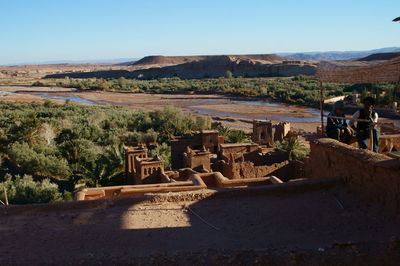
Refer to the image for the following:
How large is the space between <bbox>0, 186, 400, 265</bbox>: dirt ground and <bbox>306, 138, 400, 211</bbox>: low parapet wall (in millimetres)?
203

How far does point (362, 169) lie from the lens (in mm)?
6047

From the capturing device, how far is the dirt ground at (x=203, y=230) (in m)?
4.36

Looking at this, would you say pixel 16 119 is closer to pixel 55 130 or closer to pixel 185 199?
pixel 55 130

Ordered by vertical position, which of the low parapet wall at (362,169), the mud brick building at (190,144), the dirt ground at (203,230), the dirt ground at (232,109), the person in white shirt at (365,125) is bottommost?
the dirt ground at (232,109)

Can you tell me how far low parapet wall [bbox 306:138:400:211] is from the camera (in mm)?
5441

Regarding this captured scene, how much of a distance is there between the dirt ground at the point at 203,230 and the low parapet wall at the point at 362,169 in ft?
0.67

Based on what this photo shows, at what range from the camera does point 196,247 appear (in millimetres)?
4645

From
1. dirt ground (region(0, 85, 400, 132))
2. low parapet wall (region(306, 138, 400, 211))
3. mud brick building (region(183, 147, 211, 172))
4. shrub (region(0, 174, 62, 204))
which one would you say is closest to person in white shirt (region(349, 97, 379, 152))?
low parapet wall (region(306, 138, 400, 211))

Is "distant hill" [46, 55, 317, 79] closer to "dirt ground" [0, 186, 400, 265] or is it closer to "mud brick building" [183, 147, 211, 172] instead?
"mud brick building" [183, 147, 211, 172]

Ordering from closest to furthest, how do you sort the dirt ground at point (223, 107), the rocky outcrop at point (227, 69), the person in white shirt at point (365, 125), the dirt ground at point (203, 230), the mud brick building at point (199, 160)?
the dirt ground at point (203, 230) → the person in white shirt at point (365, 125) → the mud brick building at point (199, 160) → the dirt ground at point (223, 107) → the rocky outcrop at point (227, 69)

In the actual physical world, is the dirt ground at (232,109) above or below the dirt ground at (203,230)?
below

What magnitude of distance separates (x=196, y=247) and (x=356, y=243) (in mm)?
1762

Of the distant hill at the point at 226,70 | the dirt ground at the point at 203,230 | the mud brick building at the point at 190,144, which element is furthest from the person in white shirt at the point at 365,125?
the distant hill at the point at 226,70

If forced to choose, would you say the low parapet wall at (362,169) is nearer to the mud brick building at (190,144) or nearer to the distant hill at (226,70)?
the mud brick building at (190,144)
